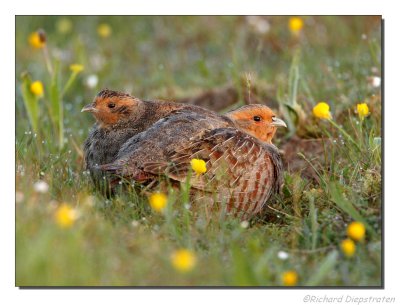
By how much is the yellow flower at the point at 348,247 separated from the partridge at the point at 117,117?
1838 millimetres

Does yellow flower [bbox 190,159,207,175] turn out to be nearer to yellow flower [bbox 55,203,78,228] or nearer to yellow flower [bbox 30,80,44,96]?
yellow flower [bbox 55,203,78,228]

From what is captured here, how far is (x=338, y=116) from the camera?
705 cm

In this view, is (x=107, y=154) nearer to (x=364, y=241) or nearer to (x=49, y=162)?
(x=49, y=162)

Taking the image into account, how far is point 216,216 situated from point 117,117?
144 cm

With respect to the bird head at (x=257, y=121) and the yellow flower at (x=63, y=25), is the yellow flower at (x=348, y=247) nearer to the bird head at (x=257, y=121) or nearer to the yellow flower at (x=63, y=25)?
the bird head at (x=257, y=121)

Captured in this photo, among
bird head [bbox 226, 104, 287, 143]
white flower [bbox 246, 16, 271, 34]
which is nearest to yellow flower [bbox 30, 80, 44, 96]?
bird head [bbox 226, 104, 287, 143]

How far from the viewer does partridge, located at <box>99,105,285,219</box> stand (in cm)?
518

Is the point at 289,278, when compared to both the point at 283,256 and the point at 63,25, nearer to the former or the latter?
A: the point at 283,256

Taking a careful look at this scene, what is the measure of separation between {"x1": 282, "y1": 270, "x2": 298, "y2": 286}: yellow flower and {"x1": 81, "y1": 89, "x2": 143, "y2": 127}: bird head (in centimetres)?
223

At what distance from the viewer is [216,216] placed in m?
4.99

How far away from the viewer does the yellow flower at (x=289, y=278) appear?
402 centimetres

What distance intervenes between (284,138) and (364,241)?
2.38 m

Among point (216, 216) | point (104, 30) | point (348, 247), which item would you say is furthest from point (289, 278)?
point (104, 30)

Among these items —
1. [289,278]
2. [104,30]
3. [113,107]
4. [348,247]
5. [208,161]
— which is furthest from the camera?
[104,30]
